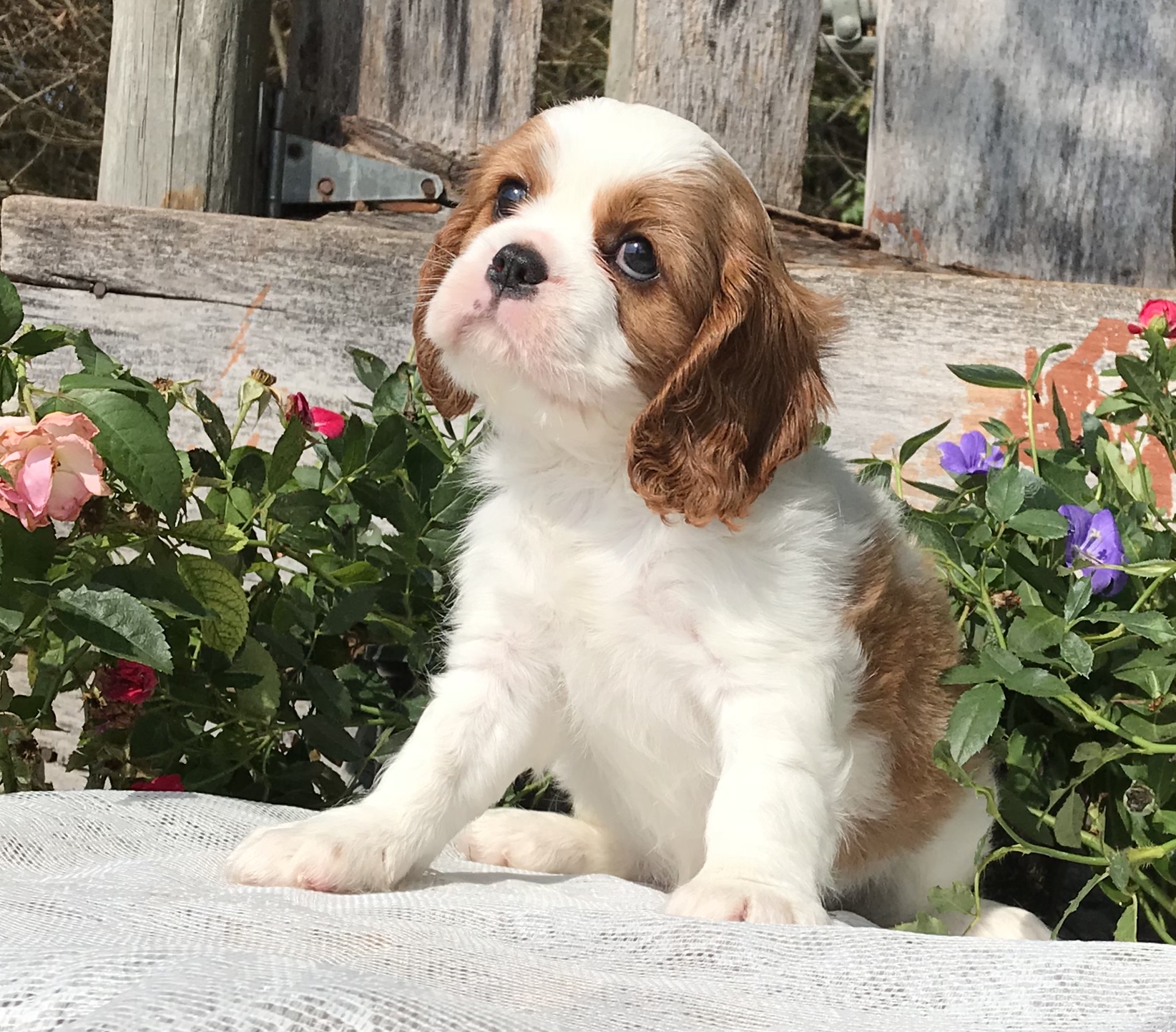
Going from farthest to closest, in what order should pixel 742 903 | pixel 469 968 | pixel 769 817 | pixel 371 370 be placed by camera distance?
pixel 371 370 → pixel 769 817 → pixel 742 903 → pixel 469 968

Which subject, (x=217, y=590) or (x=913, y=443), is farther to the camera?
(x=913, y=443)

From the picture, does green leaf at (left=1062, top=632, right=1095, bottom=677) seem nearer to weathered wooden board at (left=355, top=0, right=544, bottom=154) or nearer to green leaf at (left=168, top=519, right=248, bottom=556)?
green leaf at (left=168, top=519, right=248, bottom=556)

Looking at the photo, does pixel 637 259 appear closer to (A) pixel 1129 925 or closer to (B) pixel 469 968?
(B) pixel 469 968

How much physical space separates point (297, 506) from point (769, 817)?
1033mm

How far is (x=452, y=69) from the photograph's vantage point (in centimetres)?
319

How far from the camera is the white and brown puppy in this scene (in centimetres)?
178

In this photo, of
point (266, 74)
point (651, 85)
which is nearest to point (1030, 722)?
point (651, 85)

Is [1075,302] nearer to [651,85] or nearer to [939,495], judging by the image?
[939,495]

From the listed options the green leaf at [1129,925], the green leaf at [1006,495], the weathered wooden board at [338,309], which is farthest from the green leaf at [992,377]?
the green leaf at [1129,925]

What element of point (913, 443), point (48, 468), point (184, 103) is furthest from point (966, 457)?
point (184, 103)

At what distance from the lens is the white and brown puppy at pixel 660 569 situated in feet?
5.84

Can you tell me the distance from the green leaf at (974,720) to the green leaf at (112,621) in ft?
3.84

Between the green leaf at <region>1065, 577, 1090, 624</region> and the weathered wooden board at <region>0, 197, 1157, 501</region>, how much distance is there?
1.01 m

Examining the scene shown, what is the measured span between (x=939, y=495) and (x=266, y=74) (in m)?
2.02
